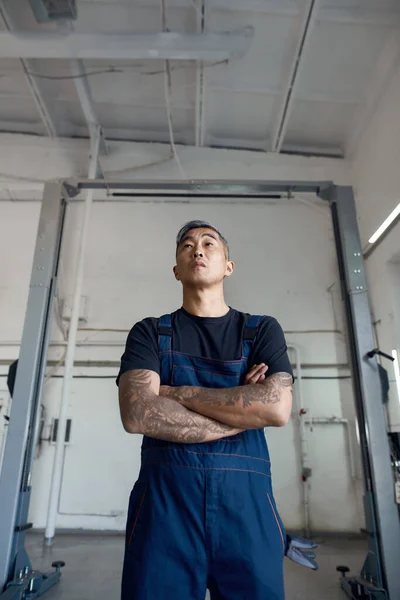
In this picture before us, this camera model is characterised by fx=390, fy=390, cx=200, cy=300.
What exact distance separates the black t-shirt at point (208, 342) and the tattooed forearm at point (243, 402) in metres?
0.09

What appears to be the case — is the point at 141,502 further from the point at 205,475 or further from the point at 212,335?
the point at 212,335

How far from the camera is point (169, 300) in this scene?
4.46 metres

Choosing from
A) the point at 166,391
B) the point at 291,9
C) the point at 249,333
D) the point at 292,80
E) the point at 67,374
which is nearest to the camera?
the point at 166,391

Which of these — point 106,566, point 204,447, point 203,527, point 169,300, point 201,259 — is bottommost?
point 106,566

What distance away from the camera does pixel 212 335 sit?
1.37 metres

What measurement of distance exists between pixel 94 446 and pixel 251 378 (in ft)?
10.6

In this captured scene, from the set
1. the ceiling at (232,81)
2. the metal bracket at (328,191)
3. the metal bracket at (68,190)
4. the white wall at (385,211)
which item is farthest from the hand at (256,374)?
the ceiling at (232,81)

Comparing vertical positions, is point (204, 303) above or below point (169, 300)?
below

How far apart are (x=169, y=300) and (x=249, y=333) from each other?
3134mm

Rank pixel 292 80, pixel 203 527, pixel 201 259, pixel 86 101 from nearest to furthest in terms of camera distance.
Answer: pixel 203 527 → pixel 201 259 → pixel 292 80 → pixel 86 101

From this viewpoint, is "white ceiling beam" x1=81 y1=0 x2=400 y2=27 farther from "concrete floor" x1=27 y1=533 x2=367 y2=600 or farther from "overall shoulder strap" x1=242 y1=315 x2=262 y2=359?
"concrete floor" x1=27 y1=533 x2=367 y2=600

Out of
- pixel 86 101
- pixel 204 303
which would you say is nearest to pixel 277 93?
pixel 86 101

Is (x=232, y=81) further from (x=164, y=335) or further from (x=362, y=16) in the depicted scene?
(x=164, y=335)

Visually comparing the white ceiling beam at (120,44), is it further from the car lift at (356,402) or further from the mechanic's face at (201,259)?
the mechanic's face at (201,259)
